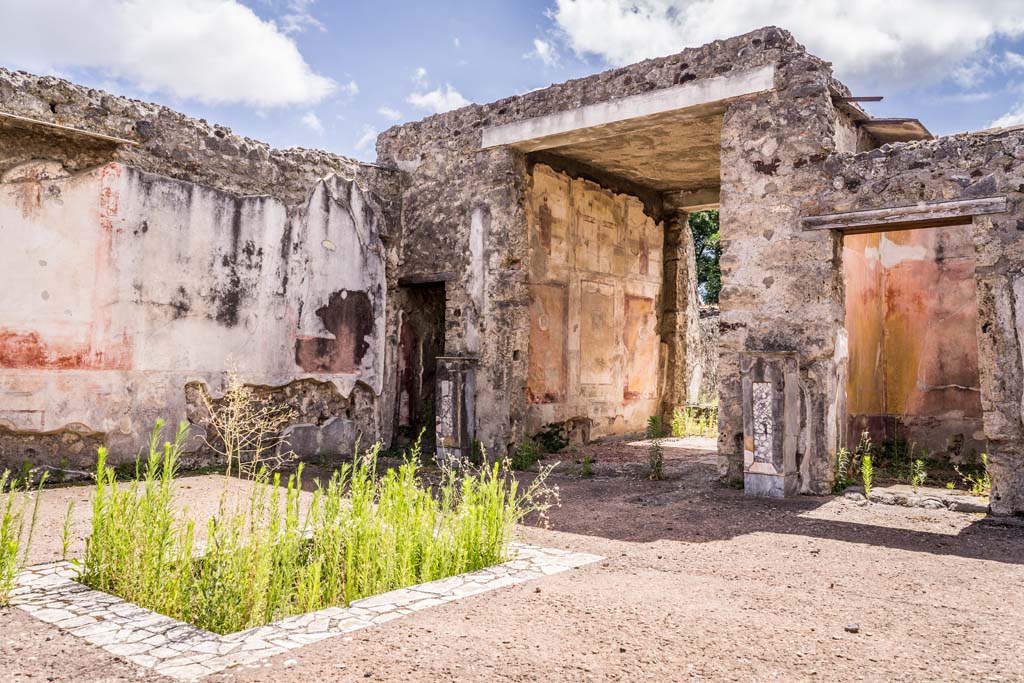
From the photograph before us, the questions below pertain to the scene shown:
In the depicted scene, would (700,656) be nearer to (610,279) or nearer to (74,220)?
(74,220)

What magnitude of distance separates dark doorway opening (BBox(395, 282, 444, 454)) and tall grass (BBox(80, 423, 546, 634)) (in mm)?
5841

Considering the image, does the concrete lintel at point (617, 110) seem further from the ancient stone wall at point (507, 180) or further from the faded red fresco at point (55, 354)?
the faded red fresco at point (55, 354)

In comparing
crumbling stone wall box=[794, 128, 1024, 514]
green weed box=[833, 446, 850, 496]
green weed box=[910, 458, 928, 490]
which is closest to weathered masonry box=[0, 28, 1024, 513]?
crumbling stone wall box=[794, 128, 1024, 514]

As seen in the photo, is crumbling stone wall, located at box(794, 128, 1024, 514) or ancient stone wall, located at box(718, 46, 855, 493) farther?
ancient stone wall, located at box(718, 46, 855, 493)

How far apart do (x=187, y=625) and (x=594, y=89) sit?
6880 millimetres

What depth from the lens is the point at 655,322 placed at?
12.0 metres

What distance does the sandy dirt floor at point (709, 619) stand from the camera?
8.93 feet

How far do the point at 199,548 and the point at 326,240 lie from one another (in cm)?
545

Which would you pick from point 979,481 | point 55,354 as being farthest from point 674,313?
point 55,354

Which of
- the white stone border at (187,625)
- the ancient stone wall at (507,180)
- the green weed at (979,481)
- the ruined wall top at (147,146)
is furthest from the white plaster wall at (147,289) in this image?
the green weed at (979,481)

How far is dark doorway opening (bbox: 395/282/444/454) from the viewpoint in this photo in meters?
10.1

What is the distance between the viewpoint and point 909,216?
6.57m

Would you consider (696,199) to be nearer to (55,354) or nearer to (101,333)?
(101,333)

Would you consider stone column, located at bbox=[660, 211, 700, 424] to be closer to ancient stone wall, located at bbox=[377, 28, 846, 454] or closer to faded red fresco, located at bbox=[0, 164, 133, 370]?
ancient stone wall, located at bbox=[377, 28, 846, 454]
